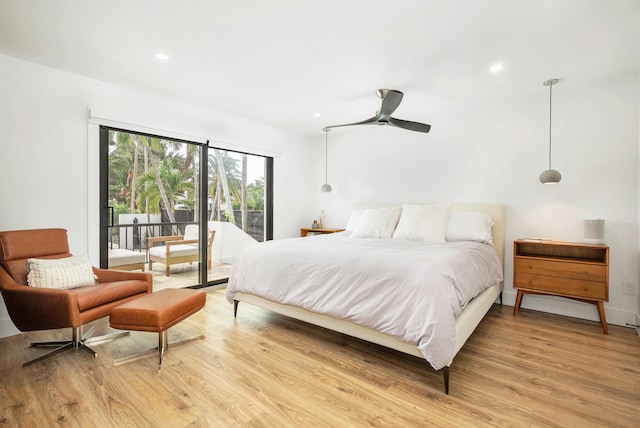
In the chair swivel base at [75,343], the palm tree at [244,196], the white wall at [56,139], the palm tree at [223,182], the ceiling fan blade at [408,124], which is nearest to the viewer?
the chair swivel base at [75,343]

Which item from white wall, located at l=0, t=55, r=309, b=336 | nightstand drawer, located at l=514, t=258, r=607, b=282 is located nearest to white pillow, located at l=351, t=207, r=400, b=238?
nightstand drawer, located at l=514, t=258, r=607, b=282

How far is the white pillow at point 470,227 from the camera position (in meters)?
3.48

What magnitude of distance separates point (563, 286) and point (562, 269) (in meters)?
0.17

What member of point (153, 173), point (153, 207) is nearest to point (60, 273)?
point (153, 207)

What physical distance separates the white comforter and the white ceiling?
1695 mm

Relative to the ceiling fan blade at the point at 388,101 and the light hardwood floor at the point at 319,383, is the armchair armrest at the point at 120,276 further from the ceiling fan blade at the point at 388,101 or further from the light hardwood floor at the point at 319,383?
the ceiling fan blade at the point at 388,101

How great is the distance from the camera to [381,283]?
2.21 meters

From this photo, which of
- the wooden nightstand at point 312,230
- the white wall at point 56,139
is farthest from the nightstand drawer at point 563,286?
the white wall at point 56,139

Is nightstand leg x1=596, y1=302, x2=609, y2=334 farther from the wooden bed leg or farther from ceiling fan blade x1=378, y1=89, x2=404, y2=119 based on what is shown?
ceiling fan blade x1=378, y1=89, x2=404, y2=119

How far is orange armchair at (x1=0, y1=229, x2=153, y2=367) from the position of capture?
7.18 feet

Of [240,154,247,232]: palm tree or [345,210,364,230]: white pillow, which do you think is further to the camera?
[240,154,247,232]: palm tree

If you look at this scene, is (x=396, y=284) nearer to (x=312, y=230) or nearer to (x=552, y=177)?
(x=552, y=177)

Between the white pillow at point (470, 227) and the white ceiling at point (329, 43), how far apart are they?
141cm

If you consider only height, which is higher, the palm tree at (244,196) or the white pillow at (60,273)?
the palm tree at (244,196)
